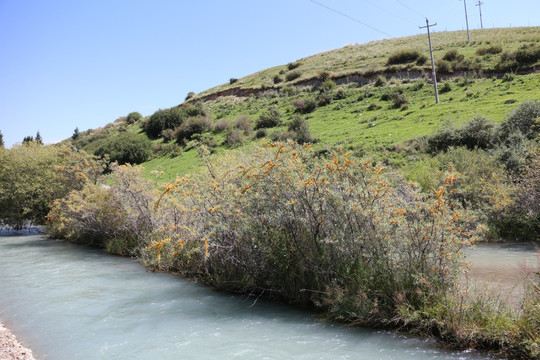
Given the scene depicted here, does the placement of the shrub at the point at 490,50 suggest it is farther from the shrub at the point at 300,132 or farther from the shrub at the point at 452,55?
the shrub at the point at 300,132

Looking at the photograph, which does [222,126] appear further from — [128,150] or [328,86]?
[328,86]

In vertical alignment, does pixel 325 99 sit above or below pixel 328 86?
below

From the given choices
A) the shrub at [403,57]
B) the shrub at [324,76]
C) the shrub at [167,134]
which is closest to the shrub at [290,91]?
the shrub at [324,76]

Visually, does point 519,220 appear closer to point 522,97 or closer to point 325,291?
point 325,291

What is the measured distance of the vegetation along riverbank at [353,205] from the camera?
7.79 metres

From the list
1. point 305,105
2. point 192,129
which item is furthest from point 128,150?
point 305,105

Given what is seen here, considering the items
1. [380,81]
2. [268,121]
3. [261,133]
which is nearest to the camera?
[261,133]

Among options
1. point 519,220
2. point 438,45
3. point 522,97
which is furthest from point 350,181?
point 438,45

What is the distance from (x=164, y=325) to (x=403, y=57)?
55.6 meters

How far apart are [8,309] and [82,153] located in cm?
1732

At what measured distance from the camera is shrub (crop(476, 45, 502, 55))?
47.2m

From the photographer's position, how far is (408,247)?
812 cm

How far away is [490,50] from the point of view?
157 feet

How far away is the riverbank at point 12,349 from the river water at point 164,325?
25cm
